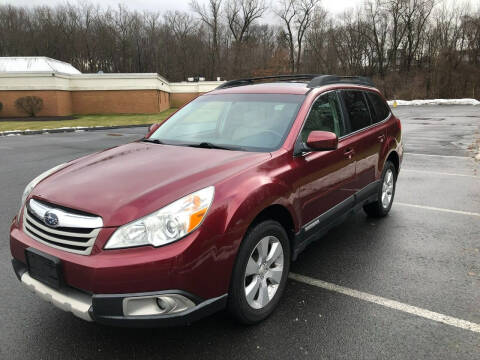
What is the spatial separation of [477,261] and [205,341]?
9.94 ft

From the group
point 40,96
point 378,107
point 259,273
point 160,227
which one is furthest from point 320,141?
point 40,96

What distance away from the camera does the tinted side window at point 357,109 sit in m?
4.24

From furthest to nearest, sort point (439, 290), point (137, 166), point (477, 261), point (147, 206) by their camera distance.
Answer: point (477, 261) → point (439, 290) → point (137, 166) → point (147, 206)

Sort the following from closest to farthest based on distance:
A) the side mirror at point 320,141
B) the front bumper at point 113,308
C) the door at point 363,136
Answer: the front bumper at point 113,308, the side mirror at point 320,141, the door at point 363,136

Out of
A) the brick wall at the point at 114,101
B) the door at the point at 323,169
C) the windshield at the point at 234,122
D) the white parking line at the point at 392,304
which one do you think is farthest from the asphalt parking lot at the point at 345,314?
the brick wall at the point at 114,101

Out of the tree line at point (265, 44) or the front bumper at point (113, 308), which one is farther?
the tree line at point (265, 44)

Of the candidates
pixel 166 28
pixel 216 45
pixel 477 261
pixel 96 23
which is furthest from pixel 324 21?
pixel 477 261

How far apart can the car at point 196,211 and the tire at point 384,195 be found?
1208 mm

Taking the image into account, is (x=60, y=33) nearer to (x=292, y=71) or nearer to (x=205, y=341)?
(x=292, y=71)

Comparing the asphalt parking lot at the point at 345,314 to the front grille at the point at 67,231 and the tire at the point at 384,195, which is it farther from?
the front grille at the point at 67,231

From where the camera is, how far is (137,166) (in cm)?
291

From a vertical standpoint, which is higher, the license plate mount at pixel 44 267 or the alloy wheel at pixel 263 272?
the license plate mount at pixel 44 267

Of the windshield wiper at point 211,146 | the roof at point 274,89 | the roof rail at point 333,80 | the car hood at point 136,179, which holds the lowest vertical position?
the car hood at point 136,179

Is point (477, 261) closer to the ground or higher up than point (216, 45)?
closer to the ground
